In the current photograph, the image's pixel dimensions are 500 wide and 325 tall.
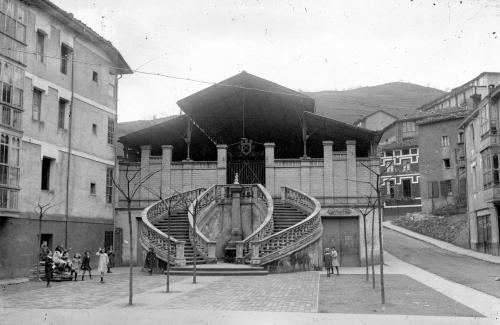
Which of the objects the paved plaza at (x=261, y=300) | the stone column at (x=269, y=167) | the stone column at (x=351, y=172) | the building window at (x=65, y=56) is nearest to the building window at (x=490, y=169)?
the stone column at (x=351, y=172)

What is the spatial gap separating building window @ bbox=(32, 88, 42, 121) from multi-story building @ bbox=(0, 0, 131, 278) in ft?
0.17

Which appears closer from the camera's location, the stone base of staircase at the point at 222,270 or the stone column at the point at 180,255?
the stone base of staircase at the point at 222,270

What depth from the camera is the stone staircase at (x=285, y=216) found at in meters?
29.0

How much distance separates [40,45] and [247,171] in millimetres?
15413

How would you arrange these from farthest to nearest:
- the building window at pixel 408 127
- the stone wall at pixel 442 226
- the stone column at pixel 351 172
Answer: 1. the building window at pixel 408 127
2. the stone wall at pixel 442 226
3. the stone column at pixel 351 172

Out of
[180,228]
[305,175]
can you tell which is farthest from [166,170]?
[305,175]

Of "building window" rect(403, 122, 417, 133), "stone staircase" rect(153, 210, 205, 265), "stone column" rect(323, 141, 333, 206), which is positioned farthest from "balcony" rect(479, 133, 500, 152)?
"building window" rect(403, 122, 417, 133)

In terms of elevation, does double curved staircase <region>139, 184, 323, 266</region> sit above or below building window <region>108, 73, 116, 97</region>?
below

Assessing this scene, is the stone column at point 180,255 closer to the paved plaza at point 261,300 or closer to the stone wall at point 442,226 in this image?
the paved plaza at point 261,300

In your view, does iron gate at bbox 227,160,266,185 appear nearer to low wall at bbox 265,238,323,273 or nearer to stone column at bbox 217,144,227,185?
stone column at bbox 217,144,227,185

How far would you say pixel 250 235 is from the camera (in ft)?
87.7

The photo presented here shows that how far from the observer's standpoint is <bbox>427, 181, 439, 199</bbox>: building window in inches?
2463

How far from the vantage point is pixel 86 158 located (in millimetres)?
30156

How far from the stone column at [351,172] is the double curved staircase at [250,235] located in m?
3.50
